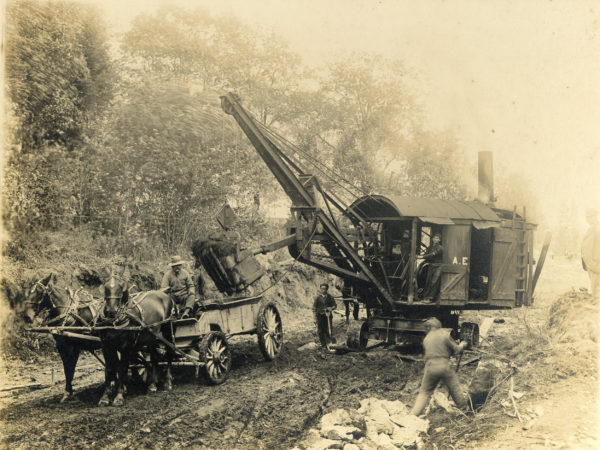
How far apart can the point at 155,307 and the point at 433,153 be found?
12214 millimetres

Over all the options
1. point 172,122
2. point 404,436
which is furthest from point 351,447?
point 172,122

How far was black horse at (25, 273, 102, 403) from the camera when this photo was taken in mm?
7316

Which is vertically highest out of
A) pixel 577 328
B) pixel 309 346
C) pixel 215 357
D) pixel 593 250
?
pixel 593 250

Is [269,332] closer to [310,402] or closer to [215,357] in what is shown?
[215,357]

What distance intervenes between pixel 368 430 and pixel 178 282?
3.97 m

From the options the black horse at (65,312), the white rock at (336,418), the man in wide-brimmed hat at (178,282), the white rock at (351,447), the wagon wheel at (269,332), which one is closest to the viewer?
the white rock at (351,447)

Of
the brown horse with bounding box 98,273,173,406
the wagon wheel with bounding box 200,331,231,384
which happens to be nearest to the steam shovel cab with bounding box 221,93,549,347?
the wagon wheel with bounding box 200,331,231,384

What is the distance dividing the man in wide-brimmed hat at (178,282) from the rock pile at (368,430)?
312cm

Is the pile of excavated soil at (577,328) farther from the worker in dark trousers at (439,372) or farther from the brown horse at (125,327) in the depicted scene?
the brown horse at (125,327)

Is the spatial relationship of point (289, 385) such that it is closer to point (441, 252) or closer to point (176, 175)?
point (441, 252)

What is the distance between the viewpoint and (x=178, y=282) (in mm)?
8586

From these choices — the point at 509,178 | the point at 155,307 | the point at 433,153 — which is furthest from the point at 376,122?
the point at 155,307

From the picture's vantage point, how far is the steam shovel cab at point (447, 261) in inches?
386

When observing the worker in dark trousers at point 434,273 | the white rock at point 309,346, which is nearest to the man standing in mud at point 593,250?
the worker in dark trousers at point 434,273
